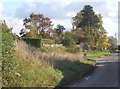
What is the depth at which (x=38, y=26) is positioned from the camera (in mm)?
51000

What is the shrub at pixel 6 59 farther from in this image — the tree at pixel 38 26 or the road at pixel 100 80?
the tree at pixel 38 26

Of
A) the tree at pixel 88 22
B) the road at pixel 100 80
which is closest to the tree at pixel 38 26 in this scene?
the tree at pixel 88 22

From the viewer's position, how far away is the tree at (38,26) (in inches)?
1832

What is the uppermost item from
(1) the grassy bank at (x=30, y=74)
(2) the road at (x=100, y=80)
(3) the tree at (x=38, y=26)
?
(3) the tree at (x=38, y=26)

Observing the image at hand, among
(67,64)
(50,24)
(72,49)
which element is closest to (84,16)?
(50,24)

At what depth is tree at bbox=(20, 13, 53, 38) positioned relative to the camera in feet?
153

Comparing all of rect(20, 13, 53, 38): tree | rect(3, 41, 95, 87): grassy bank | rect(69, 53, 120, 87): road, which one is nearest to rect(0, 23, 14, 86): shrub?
rect(3, 41, 95, 87): grassy bank

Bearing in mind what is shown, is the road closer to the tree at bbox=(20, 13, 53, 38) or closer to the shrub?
the shrub

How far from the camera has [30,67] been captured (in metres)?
12.2

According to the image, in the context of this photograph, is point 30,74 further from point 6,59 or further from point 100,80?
point 100,80

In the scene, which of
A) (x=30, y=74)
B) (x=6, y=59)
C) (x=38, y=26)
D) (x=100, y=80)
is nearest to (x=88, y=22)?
(x=38, y=26)

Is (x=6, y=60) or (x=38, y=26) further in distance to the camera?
(x=38, y=26)

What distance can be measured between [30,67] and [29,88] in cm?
253

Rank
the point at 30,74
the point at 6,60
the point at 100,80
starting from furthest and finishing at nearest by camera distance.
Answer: the point at 100,80
the point at 30,74
the point at 6,60
